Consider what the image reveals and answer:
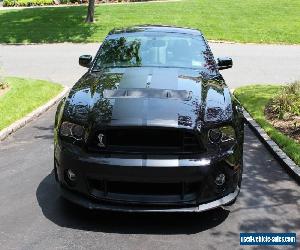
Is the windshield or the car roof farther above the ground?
the car roof

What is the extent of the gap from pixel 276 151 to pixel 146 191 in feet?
9.82

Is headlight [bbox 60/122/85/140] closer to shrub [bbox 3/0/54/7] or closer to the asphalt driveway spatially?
the asphalt driveway

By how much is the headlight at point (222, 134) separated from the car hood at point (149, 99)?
96mm

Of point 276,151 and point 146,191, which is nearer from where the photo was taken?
point 146,191

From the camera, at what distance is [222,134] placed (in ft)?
16.1

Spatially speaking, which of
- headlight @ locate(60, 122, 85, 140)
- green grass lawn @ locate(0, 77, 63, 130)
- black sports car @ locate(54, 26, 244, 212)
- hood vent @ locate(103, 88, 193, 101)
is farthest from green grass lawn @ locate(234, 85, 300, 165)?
green grass lawn @ locate(0, 77, 63, 130)

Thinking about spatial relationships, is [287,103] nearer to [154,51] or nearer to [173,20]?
[154,51]

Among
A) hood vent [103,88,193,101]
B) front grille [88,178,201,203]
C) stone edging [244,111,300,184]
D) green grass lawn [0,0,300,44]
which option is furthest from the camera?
green grass lawn [0,0,300,44]

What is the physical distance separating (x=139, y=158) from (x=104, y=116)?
56cm

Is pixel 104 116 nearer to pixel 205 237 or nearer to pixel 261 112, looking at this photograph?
pixel 205 237

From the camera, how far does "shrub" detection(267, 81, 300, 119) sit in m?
8.88

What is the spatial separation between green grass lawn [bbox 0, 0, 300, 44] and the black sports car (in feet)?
49.2

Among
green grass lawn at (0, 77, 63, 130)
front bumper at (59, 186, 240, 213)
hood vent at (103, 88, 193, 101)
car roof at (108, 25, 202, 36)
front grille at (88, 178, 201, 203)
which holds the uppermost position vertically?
car roof at (108, 25, 202, 36)

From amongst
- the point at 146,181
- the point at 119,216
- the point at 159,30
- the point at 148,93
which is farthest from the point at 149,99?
the point at 159,30
